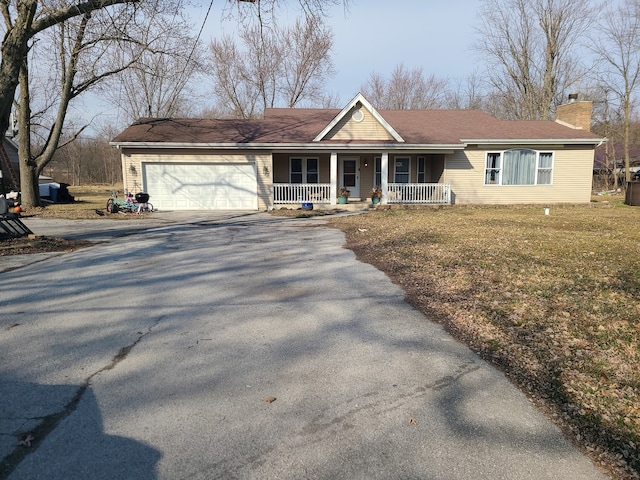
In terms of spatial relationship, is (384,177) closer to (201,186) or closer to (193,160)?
(201,186)

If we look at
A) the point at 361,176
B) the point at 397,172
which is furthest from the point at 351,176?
the point at 397,172

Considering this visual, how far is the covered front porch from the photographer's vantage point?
19.1m

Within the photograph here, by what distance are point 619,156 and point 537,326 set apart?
48.3 meters

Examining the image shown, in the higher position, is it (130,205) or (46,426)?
(130,205)

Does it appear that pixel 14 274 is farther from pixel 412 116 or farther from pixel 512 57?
pixel 512 57

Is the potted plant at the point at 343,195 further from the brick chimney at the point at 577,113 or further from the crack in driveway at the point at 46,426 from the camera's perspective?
the crack in driveway at the point at 46,426

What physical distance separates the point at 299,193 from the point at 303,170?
1832 millimetres

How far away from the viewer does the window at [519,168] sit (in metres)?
19.5

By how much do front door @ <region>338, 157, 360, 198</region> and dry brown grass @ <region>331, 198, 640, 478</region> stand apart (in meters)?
9.75

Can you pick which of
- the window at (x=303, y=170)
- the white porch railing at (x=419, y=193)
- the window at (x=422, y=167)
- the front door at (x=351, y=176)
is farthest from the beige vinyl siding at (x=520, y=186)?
the window at (x=303, y=170)

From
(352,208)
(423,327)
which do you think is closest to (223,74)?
(352,208)

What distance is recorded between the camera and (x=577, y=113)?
69.9 feet

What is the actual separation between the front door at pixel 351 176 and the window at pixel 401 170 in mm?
1893

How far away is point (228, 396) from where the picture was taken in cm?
300
